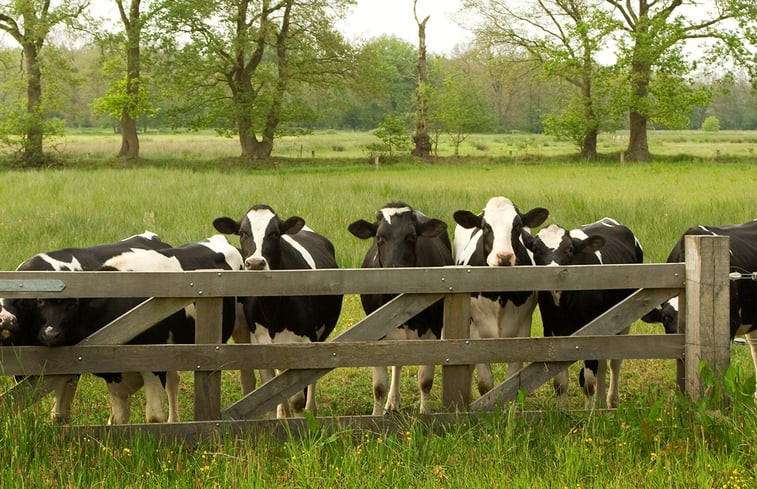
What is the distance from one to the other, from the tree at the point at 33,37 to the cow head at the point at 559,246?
4186cm

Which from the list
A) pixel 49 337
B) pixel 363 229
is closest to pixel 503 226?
pixel 363 229

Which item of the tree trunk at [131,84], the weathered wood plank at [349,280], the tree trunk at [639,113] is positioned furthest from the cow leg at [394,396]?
the tree trunk at [639,113]

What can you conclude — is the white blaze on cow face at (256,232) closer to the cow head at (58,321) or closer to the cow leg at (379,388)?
the cow leg at (379,388)

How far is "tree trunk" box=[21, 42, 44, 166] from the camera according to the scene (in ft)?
150

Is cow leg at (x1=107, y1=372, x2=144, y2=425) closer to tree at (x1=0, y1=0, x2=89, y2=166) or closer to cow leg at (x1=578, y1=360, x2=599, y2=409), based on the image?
cow leg at (x1=578, y1=360, x2=599, y2=409)

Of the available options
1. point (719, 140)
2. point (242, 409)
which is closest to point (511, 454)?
point (242, 409)

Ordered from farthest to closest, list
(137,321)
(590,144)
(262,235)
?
(590,144) → (262,235) → (137,321)

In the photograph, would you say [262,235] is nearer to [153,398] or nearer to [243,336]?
[243,336]

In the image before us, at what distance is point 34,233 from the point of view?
52.1 feet

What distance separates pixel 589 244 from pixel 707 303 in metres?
1.95

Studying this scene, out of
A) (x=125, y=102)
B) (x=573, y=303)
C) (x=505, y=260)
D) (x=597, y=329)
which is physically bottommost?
(x=573, y=303)

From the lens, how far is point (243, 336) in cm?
804

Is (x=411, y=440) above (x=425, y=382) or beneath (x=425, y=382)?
above

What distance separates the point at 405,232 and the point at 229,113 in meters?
42.8
